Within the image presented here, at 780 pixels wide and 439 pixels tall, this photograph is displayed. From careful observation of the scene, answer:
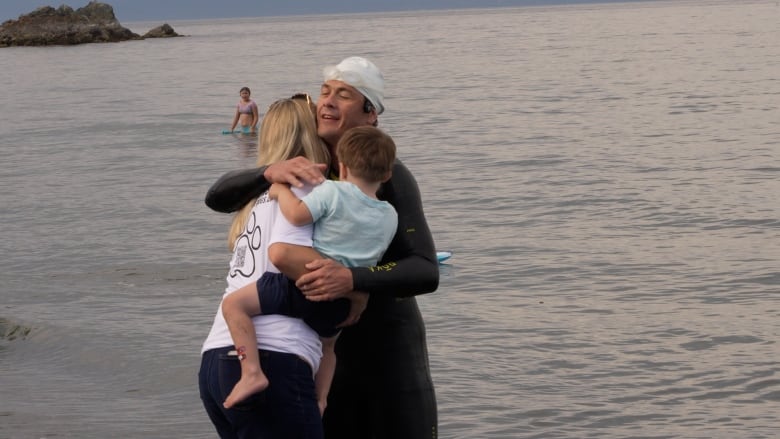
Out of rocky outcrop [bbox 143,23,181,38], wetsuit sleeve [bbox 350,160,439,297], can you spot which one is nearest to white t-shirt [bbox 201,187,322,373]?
wetsuit sleeve [bbox 350,160,439,297]

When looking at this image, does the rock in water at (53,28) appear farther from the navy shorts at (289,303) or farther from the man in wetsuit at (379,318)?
the navy shorts at (289,303)

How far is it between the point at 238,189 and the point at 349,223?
422 millimetres

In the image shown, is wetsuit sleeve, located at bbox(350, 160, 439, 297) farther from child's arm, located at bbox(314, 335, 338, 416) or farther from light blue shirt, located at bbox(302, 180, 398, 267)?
child's arm, located at bbox(314, 335, 338, 416)

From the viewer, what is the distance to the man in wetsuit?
11.7 feet

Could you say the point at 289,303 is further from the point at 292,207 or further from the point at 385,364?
the point at 385,364

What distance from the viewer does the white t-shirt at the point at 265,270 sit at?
332 centimetres

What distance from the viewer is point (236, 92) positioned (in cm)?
4878

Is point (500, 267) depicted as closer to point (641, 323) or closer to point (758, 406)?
point (641, 323)

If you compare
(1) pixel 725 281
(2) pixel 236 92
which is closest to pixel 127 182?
(1) pixel 725 281

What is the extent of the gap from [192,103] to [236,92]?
5.18 meters

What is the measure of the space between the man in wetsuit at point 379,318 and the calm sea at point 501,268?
397cm

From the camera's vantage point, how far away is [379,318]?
3.76m

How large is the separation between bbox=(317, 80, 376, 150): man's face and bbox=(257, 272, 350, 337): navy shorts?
0.56 metres

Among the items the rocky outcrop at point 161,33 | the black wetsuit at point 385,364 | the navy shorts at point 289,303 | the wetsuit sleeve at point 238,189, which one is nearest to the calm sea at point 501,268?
the black wetsuit at point 385,364
